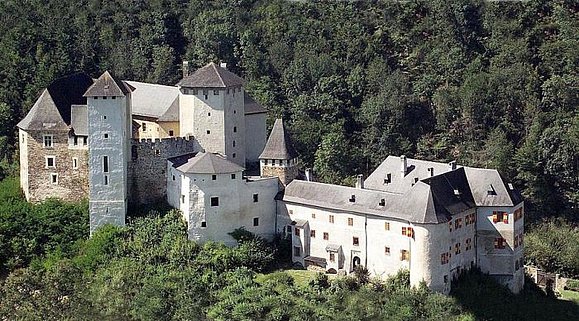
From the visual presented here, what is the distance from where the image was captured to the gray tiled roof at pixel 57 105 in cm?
6000

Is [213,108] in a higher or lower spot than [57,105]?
lower

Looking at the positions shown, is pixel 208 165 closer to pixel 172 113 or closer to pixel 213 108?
pixel 213 108

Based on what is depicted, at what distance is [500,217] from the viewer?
57.1 meters

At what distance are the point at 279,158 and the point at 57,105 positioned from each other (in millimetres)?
11323

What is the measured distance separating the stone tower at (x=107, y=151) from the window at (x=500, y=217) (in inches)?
692

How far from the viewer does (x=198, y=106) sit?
60469 mm

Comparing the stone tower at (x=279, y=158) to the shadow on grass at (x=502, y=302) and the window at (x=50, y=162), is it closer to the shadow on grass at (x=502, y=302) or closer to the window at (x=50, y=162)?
the shadow on grass at (x=502, y=302)

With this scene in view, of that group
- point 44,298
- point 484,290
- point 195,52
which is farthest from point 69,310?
point 195,52

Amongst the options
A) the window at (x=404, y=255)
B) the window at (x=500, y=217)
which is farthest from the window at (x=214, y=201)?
the window at (x=500, y=217)

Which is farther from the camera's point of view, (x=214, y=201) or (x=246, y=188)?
(x=246, y=188)

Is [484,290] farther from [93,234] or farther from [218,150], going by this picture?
[93,234]

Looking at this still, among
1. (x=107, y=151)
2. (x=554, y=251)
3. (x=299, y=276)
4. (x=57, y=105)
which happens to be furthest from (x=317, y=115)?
(x=299, y=276)

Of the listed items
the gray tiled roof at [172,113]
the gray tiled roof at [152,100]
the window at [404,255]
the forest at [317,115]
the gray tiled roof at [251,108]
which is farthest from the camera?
the gray tiled roof at [152,100]

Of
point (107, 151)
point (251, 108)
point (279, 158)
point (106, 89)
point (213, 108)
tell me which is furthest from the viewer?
point (251, 108)
